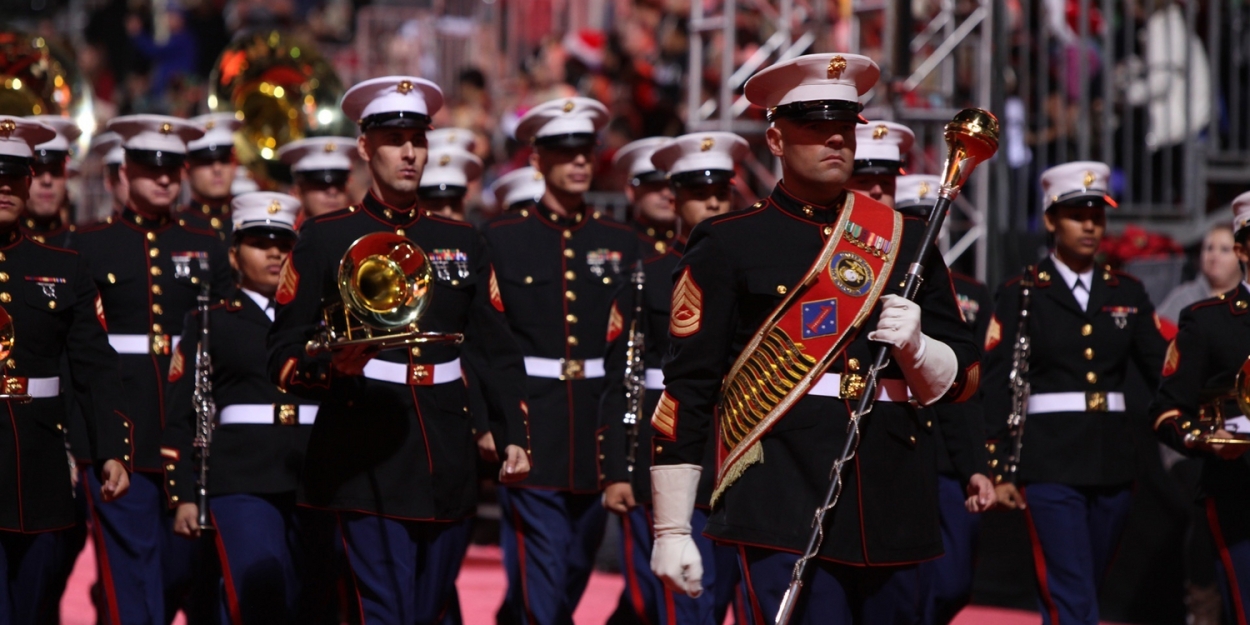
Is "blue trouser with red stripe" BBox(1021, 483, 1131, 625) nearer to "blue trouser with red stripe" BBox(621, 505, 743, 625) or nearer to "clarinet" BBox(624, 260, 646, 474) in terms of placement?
"blue trouser with red stripe" BBox(621, 505, 743, 625)

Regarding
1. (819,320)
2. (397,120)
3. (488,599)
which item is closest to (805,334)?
(819,320)

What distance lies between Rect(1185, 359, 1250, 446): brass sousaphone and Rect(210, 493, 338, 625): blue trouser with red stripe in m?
3.16

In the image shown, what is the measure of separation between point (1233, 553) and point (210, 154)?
517cm

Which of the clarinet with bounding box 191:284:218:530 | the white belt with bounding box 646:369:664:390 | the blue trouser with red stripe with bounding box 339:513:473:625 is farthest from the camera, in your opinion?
the white belt with bounding box 646:369:664:390

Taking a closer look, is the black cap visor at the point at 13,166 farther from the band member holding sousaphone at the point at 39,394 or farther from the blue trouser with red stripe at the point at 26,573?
the blue trouser with red stripe at the point at 26,573

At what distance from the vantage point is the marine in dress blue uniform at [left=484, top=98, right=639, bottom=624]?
6.99m

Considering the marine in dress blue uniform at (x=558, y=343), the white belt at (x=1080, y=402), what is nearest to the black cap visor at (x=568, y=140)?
the marine in dress blue uniform at (x=558, y=343)

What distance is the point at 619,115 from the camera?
12.4 m

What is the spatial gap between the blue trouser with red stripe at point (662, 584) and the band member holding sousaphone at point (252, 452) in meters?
1.24

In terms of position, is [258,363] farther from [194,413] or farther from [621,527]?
[621,527]

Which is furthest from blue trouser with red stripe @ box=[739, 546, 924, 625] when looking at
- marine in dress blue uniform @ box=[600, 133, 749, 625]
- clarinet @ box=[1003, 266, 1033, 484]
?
clarinet @ box=[1003, 266, 1033, 484]

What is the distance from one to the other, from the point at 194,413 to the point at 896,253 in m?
3.11

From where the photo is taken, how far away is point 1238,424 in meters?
5.98

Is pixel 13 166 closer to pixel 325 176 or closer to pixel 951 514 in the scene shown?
pixel 325 176
